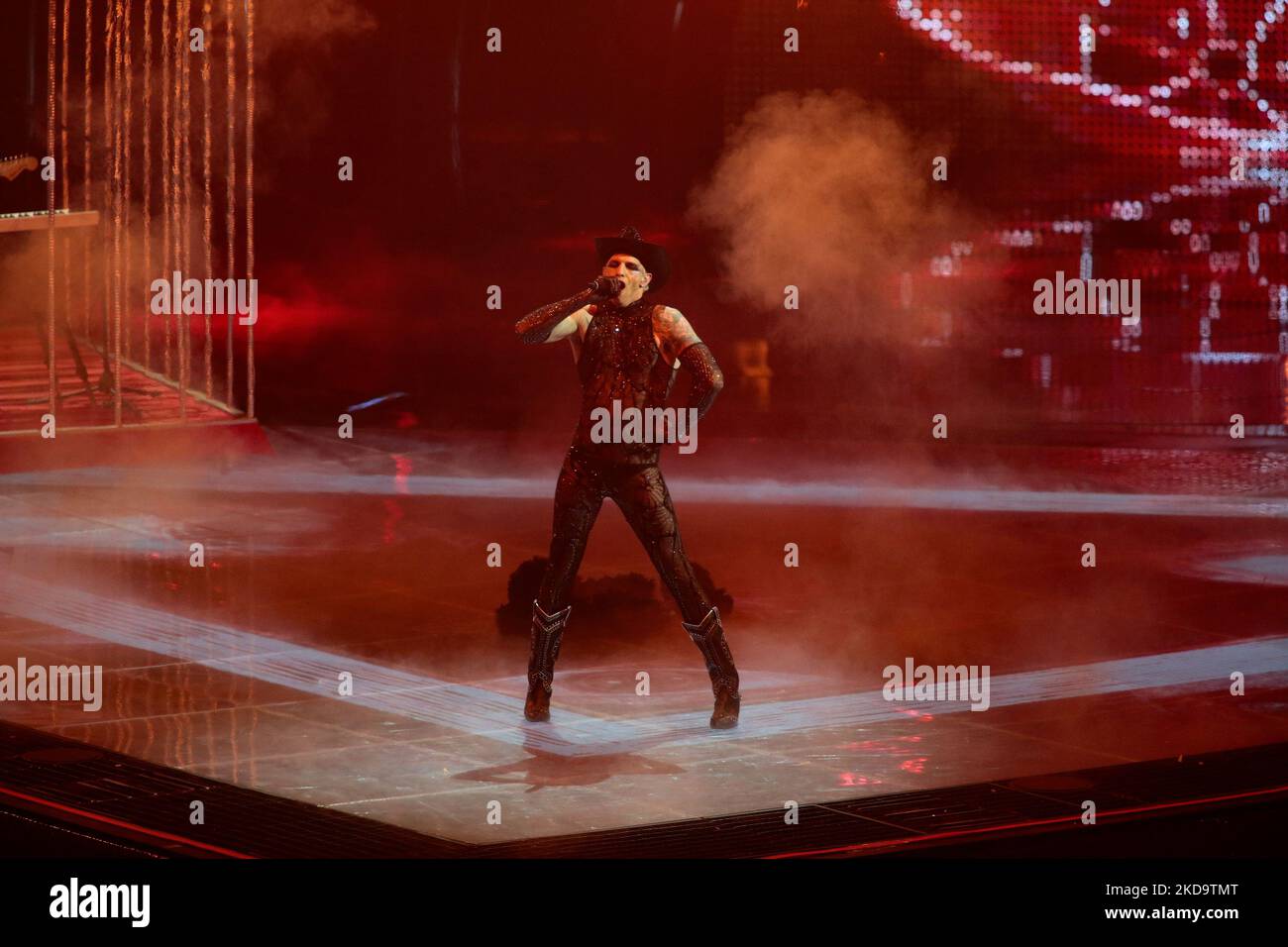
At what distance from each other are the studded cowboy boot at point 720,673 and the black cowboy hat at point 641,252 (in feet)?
3.75

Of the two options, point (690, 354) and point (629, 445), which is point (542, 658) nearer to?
point (629, 445)

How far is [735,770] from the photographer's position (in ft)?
17.9

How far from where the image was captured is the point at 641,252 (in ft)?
19.1

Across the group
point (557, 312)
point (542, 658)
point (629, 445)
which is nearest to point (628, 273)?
point (557, 312)

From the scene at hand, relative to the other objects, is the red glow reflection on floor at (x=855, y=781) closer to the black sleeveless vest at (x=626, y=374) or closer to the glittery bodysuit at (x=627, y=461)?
the glittery bodysuit at (x=627, y=461)

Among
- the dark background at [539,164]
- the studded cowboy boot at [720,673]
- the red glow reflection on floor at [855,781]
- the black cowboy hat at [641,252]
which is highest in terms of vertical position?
the dark background at [539,164]

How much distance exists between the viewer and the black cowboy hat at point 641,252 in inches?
229

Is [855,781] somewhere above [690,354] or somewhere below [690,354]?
below

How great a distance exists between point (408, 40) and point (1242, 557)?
9.47 meters

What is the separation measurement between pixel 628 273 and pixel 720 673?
1382 millimetres

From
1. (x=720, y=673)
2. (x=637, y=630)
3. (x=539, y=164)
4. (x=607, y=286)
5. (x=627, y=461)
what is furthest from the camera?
(x=539, y=164)

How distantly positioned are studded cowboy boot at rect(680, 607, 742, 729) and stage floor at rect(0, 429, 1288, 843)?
67 millimetres

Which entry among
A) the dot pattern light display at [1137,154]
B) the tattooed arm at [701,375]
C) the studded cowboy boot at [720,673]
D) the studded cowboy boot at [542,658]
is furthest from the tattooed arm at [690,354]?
the dot pattern light display at [1137,154]
